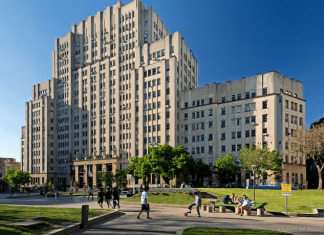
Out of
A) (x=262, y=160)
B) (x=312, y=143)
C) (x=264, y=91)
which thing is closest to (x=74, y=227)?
(x=312, y=143)

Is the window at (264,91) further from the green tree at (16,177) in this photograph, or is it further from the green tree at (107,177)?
the green tree at (16,177)

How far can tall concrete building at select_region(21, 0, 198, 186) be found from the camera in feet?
293

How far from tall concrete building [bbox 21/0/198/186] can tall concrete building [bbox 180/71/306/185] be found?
5.17m

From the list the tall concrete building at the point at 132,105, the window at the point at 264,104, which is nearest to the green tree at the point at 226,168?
the tall concrete building at the point at 132,105

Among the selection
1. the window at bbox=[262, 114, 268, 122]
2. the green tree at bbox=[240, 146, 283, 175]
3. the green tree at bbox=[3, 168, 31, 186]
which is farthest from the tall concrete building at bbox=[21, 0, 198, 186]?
the green tree at bbox=[240, 146, 283, 175]

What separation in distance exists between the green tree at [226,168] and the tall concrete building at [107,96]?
59.0 feet

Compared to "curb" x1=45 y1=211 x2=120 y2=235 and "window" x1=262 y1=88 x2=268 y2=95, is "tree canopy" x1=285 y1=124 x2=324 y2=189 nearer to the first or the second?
"window" x1=262 y1=88 x2=268 y2=95

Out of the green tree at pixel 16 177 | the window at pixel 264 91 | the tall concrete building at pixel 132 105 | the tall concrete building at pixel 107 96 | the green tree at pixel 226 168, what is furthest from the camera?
the green tree at pixel 16 177

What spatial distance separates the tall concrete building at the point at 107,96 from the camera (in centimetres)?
8938

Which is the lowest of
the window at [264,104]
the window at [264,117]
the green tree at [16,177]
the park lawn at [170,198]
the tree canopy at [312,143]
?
the green tree at [16,177]

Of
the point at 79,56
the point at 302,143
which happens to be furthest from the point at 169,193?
the point at 79,56

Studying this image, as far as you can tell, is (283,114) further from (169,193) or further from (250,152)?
(169,193)

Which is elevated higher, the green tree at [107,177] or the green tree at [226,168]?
the green tree at [226,168]

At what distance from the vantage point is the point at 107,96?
335ft
